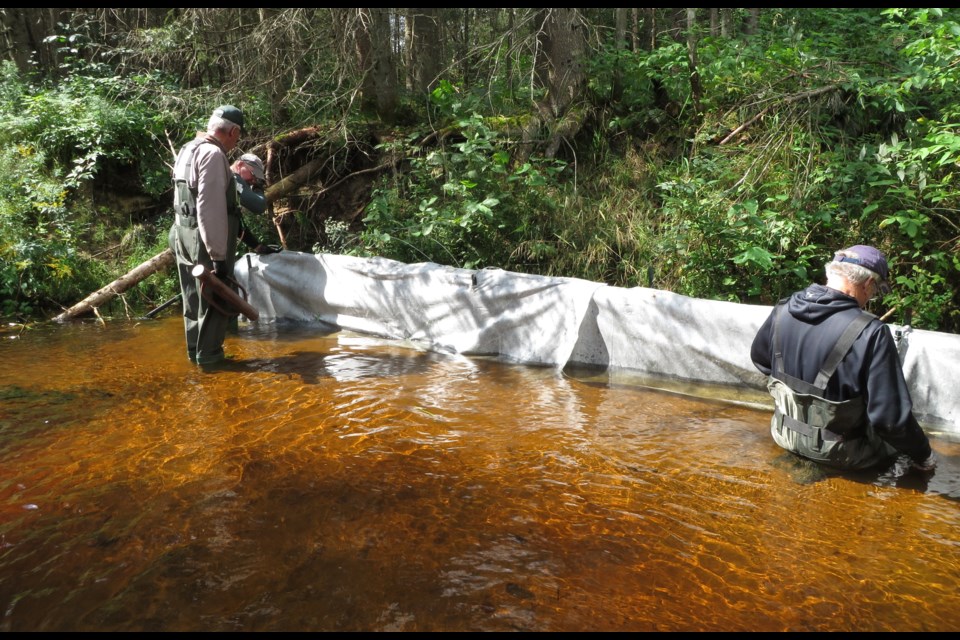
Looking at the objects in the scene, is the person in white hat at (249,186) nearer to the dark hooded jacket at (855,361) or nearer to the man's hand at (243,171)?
the man's hand at (243,171)

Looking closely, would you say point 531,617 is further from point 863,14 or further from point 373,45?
point 863,14

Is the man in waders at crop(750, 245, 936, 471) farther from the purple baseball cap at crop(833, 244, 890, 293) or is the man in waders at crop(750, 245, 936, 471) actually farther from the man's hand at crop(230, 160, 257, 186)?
the man's hand at crop(230, 160, 257, 186)

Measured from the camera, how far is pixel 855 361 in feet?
11.6

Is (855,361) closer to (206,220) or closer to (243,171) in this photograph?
(206,220)

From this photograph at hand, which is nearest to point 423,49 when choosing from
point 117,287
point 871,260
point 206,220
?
point 117,287

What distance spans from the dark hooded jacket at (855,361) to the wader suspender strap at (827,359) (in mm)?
25

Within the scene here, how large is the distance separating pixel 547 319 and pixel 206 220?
2.93 m

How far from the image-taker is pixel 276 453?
4.16 meters

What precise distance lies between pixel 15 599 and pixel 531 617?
210cm

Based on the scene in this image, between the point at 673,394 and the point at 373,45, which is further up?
the point at 373,45

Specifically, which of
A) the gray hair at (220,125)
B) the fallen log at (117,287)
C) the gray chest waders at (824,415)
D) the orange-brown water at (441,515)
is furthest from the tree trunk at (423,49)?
the gray chest waders at (824,415)

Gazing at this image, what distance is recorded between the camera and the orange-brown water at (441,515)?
2.73m

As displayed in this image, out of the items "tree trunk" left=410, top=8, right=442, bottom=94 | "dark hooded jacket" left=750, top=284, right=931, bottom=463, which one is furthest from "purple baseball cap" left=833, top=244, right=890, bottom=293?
"tree trunk" left=410, top=8, right=442, bottom=94

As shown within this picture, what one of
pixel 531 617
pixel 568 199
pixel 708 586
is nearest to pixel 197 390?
pixel 531 617
